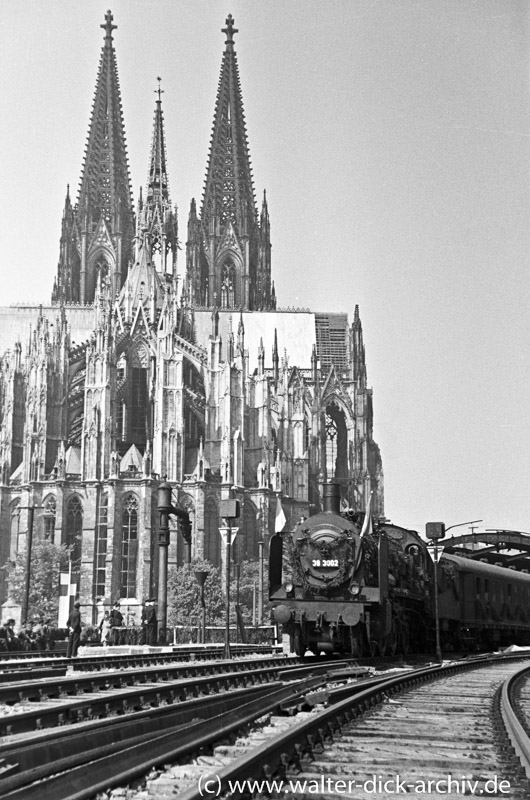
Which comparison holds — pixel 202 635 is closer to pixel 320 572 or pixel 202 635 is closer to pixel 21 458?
pixel 320 572

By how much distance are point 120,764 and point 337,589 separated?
559 inches

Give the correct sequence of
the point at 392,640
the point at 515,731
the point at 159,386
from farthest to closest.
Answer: the point at 159,386 → the point at 392,640 → the point at 515,731

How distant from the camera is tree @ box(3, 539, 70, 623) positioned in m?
68.1

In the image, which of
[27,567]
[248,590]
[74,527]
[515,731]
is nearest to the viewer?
[515,731]

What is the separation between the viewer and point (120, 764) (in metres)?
7.90

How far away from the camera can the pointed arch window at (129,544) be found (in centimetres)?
7488

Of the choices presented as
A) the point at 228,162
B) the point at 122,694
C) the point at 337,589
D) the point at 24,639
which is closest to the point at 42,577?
the point at 24,639

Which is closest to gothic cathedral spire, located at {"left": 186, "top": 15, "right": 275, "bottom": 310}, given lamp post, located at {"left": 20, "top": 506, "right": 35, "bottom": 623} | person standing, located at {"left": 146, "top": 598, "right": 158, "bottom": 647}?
lamp post, located at {"left": 20, "top": 506, "right": 35, "bottom": 623}

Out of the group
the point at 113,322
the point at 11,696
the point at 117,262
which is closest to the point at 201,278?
the point at 117,262

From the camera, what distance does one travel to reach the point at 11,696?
527 inches

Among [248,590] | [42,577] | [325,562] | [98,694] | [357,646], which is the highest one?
[42,577]

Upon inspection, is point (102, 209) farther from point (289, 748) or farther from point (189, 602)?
point (289, 748)

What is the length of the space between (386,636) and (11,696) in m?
11.3

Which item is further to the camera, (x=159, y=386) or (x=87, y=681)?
(x=159, y=386)
